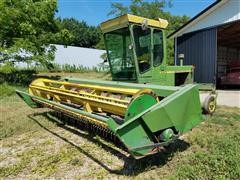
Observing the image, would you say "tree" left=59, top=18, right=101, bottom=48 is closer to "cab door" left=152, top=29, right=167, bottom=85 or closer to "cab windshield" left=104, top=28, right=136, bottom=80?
"cab windshield" left=104, top=28, right=136, bottom=80

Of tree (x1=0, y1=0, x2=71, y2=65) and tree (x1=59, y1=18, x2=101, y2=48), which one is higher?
tree (x1=59, y1=18, x2=101, y2=48)

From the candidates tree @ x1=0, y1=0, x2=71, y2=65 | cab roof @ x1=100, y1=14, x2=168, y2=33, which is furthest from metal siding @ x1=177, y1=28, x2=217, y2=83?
tree @ x1=0, y1=0, x2=71, y2=65

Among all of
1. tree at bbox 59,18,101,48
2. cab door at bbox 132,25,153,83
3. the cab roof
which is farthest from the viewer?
tree at bbox 59,18,101,48

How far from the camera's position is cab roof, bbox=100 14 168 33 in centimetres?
528

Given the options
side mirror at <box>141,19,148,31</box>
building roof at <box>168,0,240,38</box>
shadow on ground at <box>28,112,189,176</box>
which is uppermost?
building roof at <box>168,0,240,38</box>

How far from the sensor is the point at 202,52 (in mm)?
11633

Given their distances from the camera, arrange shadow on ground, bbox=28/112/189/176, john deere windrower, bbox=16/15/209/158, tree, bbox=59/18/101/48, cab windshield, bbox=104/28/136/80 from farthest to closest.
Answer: tree, bbox=59/18/101/48
cab windshield, bbox=104/28/136/80
shadow on ground, bbox=28/112/189/176
john deere windrower, bbox=16/15/209/158

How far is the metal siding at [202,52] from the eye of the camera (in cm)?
1123

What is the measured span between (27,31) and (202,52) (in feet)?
25.9

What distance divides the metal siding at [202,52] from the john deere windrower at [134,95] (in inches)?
190

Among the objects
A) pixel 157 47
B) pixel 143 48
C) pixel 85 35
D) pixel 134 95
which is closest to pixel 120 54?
pixel 143 48

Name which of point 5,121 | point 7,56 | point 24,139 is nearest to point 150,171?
point 24,139

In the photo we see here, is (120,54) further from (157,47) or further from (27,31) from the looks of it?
(27,31)

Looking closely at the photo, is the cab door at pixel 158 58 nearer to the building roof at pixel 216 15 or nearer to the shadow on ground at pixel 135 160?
the shadow on ground at pixel 135 160
